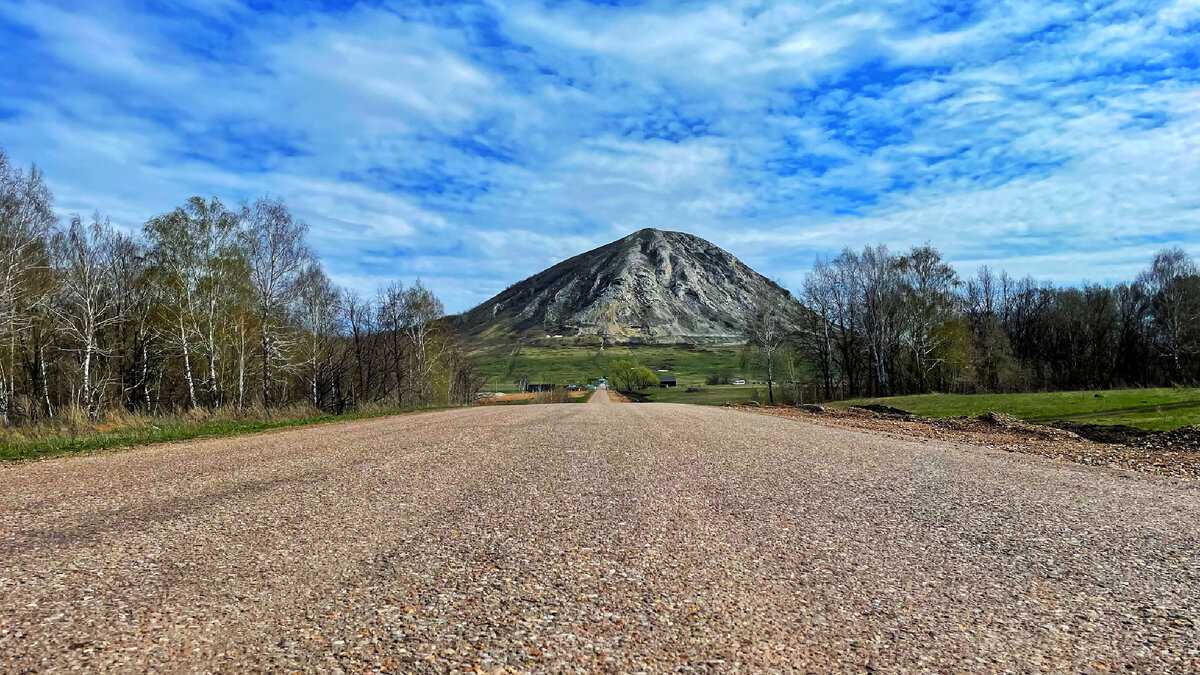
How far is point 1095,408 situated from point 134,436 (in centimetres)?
2891

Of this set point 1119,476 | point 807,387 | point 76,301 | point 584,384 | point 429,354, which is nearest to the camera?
point 1119,476

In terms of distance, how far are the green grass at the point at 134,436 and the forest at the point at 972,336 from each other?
41.8 metres

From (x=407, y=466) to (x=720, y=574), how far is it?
697 centimetres

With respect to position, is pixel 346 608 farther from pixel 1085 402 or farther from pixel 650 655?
pixel 1085 402

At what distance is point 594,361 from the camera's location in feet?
537

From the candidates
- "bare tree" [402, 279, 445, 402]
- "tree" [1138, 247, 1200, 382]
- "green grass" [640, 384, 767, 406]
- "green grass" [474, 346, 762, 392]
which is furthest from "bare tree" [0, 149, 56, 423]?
"green grass" [474, 346, 762, 392]

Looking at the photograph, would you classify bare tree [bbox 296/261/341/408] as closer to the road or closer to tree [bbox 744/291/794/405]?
the road

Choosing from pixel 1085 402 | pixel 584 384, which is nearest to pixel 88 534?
pixel 1085 402

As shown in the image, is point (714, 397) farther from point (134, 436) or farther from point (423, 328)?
point (134, 436)

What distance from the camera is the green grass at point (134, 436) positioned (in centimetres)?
1273

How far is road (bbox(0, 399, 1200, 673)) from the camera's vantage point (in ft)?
12.0

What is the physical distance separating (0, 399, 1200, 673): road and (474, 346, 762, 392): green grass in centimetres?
10414

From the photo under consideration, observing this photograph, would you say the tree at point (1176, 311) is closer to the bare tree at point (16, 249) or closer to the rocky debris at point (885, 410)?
the rocky debris at point (885, 410)

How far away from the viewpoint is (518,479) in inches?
371
